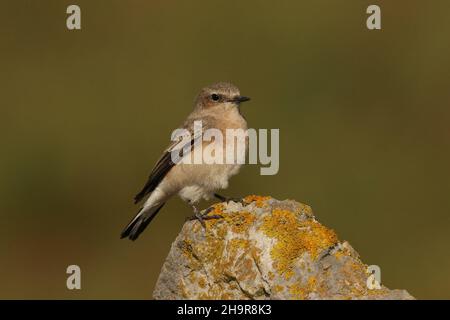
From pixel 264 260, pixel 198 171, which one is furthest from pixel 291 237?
pixel 198 171

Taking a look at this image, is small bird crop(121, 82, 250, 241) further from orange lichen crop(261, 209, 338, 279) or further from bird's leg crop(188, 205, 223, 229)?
orange lichen crop(261, 209, 338, 279)

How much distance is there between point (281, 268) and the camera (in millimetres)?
8773

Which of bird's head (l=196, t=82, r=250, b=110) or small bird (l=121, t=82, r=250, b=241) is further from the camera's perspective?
bird's head (l=196, t=82, r=250, b=110)

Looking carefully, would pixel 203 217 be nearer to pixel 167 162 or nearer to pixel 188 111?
pixel 167 162

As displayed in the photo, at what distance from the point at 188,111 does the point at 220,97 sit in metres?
9.69

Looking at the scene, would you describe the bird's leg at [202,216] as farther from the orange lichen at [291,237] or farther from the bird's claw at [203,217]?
the orange lichen at [291,237]

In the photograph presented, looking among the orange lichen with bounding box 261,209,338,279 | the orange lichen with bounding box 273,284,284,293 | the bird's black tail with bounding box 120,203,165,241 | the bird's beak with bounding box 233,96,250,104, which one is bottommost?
the bird's black tail with bounding box 120,203,165,241

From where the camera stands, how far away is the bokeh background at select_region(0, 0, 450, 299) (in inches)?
757

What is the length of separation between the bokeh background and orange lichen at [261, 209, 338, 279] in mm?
8154

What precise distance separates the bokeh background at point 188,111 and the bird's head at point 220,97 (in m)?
5.92


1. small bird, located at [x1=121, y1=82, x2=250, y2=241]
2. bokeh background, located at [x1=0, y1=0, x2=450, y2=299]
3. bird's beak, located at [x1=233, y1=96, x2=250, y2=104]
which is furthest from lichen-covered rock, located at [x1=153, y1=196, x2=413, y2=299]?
bokeh background, located at [x1=0, y1=0, x2=450, y2=299]

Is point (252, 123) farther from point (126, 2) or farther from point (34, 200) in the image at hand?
point (126, 2)

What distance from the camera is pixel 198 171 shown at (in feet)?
37.4

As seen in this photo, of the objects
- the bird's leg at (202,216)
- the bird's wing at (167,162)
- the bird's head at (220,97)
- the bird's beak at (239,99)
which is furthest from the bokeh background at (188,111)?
the bird's leg at (202,216)
